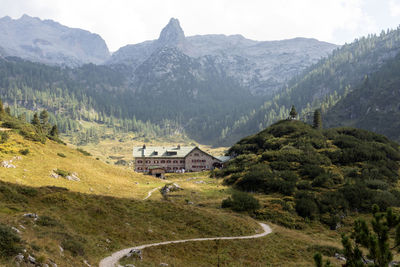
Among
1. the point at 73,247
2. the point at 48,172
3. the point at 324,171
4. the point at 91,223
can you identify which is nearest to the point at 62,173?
the point at 48,172

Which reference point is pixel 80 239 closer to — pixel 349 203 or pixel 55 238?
pixel 55 238

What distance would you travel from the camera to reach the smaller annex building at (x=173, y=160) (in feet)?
379

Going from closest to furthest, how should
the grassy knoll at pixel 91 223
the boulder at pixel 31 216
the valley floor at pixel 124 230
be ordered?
the grassy knoll at pixel 91 223, the valley floor at pixel 124 230, the boulder at pixel 31 216

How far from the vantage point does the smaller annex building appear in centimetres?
11538

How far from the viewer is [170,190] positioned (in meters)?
67.8

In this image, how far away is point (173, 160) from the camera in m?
117

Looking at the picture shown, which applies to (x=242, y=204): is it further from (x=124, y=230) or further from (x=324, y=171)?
(x=324, y=171)

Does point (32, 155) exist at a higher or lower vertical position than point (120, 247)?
higher

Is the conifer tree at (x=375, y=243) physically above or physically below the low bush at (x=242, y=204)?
above

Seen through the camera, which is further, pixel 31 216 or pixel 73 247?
pixel 31 216

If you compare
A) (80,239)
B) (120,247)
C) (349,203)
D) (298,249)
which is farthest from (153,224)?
(349,203)

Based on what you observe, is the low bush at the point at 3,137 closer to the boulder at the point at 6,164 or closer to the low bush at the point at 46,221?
the boulder at the point at 6,164

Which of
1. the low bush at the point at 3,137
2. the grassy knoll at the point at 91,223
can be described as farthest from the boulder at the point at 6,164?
the grassy knoll at the point at 91,223

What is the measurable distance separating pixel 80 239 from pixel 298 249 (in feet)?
91.1
